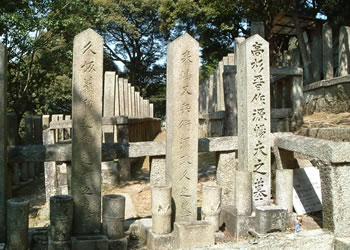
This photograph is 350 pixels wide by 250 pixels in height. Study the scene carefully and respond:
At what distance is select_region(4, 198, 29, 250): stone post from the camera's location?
3.43m

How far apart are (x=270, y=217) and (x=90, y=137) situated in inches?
91.8

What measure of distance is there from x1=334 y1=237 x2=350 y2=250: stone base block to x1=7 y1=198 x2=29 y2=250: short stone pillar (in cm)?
328

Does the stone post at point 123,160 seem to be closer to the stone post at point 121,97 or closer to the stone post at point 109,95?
the stone post at point 109,95

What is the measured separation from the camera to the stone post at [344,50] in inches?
353

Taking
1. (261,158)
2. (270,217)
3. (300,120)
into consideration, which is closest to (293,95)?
(300,120)

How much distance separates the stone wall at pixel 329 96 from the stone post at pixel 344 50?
0.72 meters

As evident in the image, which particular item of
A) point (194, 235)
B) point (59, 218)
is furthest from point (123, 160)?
point (194, 235)

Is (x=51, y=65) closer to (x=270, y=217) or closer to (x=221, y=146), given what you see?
(x=221, y=146)

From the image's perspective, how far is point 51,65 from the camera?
1077 cm

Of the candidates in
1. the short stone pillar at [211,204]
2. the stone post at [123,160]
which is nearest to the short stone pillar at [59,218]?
the short stone pillar at [211,204]

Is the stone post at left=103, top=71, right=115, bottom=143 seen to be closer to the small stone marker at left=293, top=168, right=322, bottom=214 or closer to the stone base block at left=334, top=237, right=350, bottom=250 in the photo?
the small stone marker at left=293, top=168, right=322, bottom=214

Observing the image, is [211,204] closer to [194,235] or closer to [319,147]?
[194,235]

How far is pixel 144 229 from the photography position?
4125mm

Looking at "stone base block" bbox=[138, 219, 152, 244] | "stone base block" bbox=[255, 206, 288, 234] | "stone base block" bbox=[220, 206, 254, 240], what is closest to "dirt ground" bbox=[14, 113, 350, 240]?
"stone base block" bbox=[255, 206, 288, 234]
